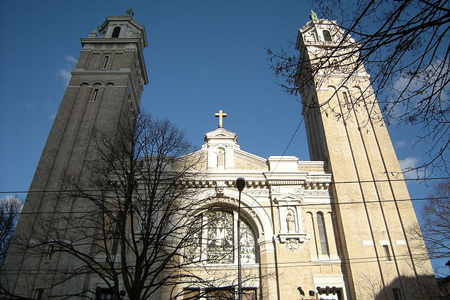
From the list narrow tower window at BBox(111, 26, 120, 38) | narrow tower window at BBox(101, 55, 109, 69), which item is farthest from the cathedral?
narrow tower window at BBox(111, 26, 120, 38)

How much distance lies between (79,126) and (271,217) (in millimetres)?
14153

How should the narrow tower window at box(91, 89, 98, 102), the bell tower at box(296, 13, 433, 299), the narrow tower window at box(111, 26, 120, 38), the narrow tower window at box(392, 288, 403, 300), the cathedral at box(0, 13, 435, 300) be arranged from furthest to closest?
the narrow tower window at box(111, 26, 120, 38), the narrow tower window at box(91, 89, 98, 102), the bell tower at box(296, 13, 433, 299), the narrow tower window at box(392, 288, 403, 300), the cathedral at box(0, 13, 435, 300)

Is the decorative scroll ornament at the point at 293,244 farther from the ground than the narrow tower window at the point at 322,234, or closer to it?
closer to it

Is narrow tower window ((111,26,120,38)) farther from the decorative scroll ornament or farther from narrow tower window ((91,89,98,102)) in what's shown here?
the decorative scroll ornament

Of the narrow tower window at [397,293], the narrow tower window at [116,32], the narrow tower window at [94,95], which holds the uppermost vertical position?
the narrow tower window at [116,32]

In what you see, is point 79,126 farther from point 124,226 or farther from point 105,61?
point 124,226

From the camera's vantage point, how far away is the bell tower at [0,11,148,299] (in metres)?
16.4

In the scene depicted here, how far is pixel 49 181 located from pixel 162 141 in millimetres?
9543

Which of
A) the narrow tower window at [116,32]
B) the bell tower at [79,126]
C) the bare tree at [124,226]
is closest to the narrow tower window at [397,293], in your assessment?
the bare tree at [124,226]

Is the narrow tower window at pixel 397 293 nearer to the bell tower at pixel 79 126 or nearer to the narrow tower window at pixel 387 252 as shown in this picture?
the narrow tower window at pixel 387 252

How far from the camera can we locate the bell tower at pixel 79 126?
16438 mm

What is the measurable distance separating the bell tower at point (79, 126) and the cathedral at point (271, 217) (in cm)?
8

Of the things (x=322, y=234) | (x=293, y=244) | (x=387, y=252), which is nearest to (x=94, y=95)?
(x=293, y=244)

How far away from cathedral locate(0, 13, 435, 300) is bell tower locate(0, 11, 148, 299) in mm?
78
